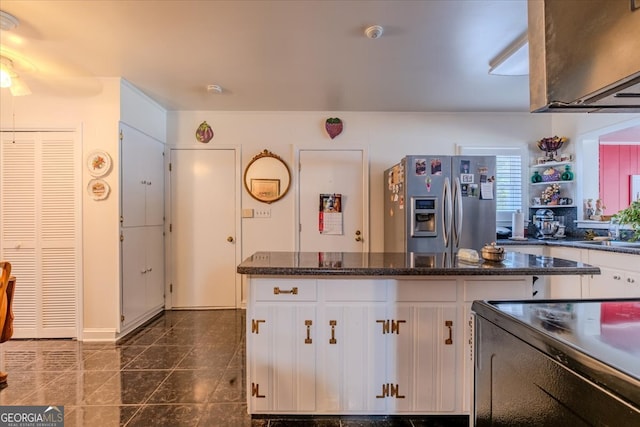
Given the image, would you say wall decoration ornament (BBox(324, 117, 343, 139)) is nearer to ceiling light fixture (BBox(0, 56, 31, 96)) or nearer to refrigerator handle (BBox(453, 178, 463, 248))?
refrigerator handle (BBox(453, 178, 463, 248))

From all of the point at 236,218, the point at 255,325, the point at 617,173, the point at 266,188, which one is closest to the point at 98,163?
the point at 236,218

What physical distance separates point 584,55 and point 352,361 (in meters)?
1.70

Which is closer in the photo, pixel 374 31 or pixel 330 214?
pixel 374 31

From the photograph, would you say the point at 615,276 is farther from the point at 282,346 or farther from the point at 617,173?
the point at 282,346

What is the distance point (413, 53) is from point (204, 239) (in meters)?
3.07

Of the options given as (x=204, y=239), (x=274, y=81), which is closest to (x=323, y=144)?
(x=274, y=81)

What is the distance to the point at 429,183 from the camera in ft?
10.2

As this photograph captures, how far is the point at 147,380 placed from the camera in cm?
229

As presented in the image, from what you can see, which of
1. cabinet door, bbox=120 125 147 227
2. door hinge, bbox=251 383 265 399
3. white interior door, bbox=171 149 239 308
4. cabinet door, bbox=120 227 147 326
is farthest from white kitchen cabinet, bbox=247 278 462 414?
white interior door, bbox=171 149 239 308

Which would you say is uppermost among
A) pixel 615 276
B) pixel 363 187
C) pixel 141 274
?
pixel 363 187

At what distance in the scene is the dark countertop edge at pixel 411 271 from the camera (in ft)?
5.67

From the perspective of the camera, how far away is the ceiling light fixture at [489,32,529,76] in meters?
2.27

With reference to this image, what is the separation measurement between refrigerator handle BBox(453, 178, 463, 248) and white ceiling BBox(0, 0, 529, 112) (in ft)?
3.40

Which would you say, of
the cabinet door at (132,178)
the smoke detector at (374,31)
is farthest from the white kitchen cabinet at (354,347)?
the cabinet door at (132,178)
